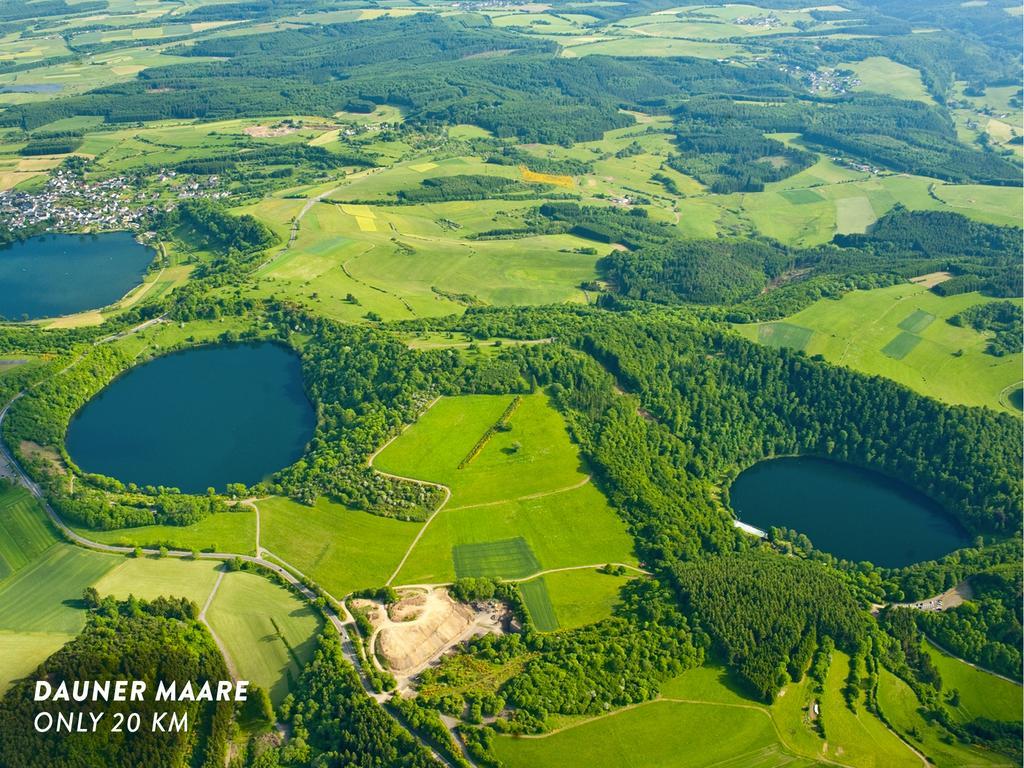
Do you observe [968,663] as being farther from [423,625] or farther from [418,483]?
[418,483]

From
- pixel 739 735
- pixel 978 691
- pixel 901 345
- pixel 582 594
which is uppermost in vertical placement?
pixel 901 345

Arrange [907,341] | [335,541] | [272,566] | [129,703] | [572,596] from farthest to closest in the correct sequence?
1. [907,341]
2. [335,541]
3. [272,566]
4. [572,596]
5. [129,703]

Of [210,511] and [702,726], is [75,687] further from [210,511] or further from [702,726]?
[702,726]

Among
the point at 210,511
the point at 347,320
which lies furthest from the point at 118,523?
the point at 347,320

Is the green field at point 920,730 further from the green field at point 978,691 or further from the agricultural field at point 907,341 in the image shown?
the agricultural field at point 907,341

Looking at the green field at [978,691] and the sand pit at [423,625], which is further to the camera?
the sand pit at [423,625]

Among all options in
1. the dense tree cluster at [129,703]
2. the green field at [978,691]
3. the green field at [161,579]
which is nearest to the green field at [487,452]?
the green field at [161,579]

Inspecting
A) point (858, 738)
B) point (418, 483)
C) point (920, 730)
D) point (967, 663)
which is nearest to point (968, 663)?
point (967, 663)

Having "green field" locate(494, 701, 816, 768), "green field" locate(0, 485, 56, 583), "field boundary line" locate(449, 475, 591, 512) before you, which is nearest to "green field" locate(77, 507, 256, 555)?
"green field" locate(0, 485, 56, 583)
